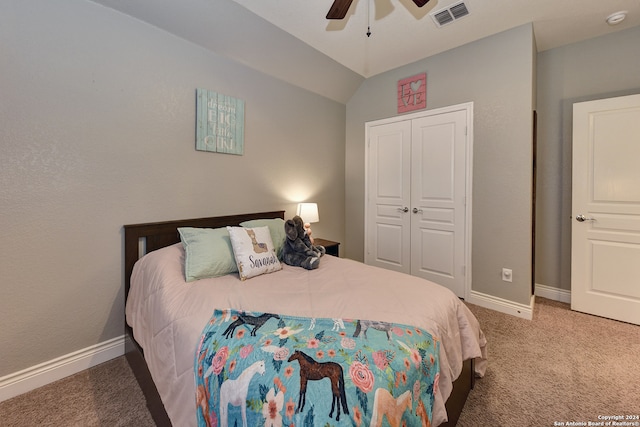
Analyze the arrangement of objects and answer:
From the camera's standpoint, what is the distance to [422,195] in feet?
10.3

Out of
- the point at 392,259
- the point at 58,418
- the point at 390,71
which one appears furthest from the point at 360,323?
the point at 390,71

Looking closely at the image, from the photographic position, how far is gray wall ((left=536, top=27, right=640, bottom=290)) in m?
2.48

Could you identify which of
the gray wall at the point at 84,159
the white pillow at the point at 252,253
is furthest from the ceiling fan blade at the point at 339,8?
the white pillow at the point at 252,253

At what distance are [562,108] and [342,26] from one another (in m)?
2.42

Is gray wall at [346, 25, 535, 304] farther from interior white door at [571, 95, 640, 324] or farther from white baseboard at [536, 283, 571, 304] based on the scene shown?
white baseboard at [536, 283, 571, 304]

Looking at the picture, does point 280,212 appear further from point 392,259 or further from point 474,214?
point 474,214

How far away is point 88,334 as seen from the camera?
1.83 meters

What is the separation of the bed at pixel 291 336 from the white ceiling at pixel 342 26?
5.55ft

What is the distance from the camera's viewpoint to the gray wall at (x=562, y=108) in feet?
8.13

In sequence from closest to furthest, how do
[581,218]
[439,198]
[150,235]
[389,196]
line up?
1. [150,235]
2. [581,218]
3. [439,198]
4. [389,196]

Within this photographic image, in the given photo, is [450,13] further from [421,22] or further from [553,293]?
[553,293]

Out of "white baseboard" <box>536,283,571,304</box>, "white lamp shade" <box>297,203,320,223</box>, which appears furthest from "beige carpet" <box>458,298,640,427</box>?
"white lamp shade" <box>297,203,320,223</box>

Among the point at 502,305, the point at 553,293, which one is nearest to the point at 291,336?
the point at 502,305

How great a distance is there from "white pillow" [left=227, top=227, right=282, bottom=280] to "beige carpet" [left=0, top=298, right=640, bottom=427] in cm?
93
